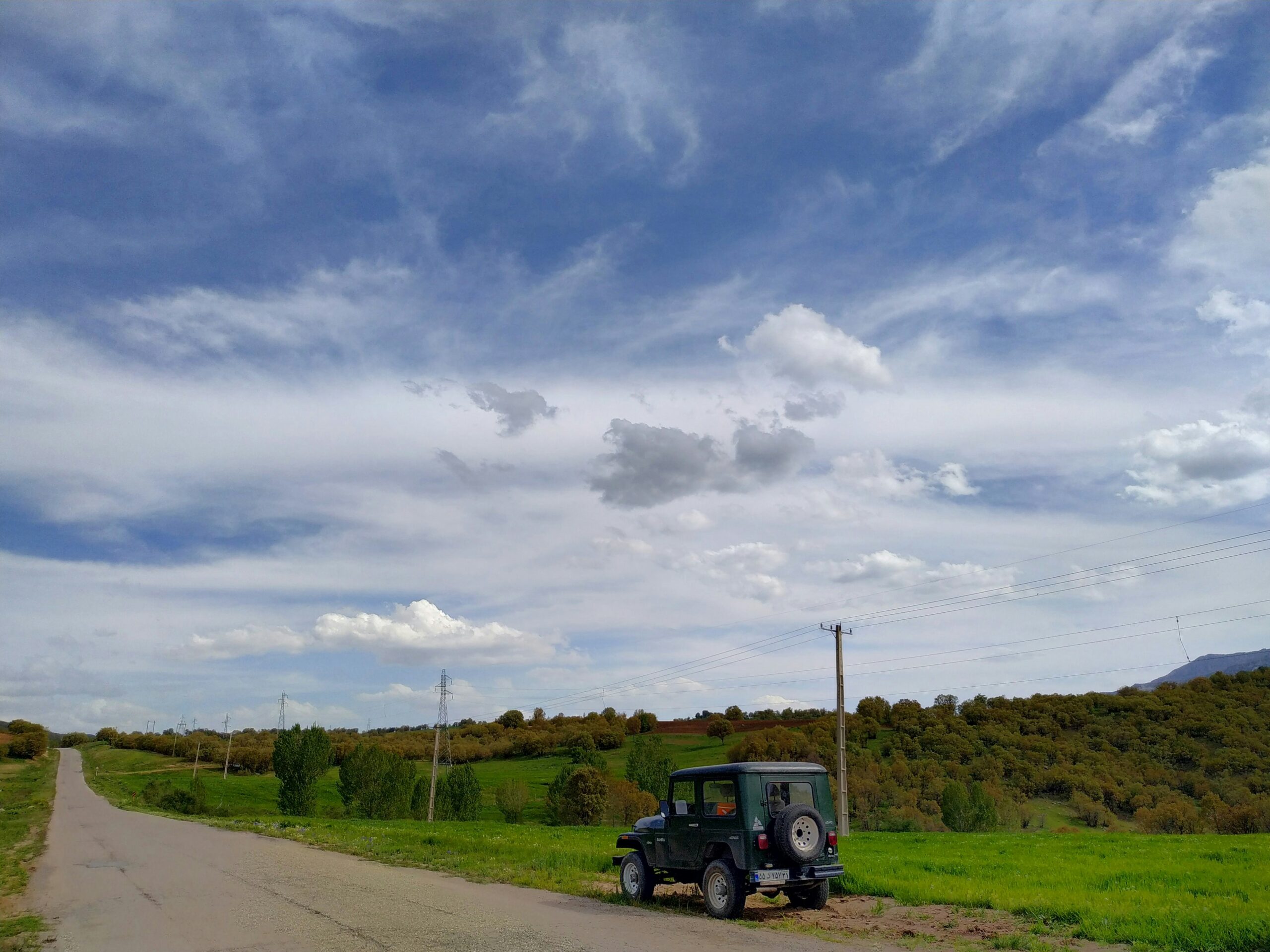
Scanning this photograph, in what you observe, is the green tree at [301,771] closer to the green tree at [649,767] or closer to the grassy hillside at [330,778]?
the grassy hillside at [330,778]

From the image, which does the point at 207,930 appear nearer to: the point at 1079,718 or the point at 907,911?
the point at 907,911

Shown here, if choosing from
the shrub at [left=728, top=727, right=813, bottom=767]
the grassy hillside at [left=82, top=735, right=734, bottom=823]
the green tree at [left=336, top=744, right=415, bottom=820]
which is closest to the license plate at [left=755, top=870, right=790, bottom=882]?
the shrub at [left=728, top=727, right=813, bottom=767]

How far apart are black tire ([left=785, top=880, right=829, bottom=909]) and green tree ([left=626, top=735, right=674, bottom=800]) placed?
6366cm

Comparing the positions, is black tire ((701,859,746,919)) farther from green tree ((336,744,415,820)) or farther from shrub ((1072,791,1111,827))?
green tree ((336,744,415,820))

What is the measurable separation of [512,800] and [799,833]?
209 ft

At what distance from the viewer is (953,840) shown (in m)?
31.0

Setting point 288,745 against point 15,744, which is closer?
point 288,745

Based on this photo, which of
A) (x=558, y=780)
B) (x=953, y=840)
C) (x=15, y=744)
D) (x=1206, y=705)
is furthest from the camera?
(x=15, y=744)

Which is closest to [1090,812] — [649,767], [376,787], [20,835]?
[649,767]

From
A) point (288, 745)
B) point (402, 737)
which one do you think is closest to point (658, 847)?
point (288, 745)

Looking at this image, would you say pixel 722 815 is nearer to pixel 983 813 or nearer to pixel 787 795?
pixel 787 795

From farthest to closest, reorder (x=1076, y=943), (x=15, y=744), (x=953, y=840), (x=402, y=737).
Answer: (x=402, y=737), (x=15, y=744), (x=953, y=840), (x=1076, y=943)

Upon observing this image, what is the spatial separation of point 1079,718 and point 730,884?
8609 centimetres

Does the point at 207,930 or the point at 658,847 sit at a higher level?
the point at 658,847
